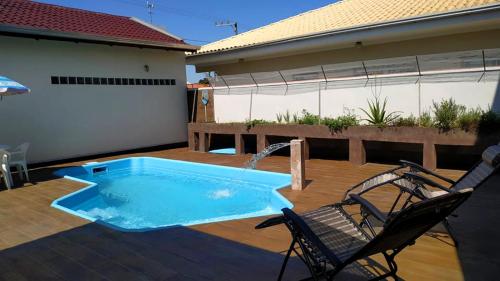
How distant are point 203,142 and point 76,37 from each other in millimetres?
4717

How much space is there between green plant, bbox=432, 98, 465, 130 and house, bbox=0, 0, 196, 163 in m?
8.76

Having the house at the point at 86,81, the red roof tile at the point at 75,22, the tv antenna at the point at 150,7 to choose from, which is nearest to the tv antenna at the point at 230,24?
the tv antenna at the point at 150,7

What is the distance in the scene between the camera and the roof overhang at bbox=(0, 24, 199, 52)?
9258 mm

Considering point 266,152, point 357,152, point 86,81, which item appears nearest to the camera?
point 357,152

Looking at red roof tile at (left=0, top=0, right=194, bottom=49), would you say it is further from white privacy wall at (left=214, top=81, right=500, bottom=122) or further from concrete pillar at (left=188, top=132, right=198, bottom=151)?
white privacy wall at (left=214, top=81, right=500, bottom=122)

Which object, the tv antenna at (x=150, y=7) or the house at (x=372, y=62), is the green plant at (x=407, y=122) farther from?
the tv antenna at (x=150, y=7)

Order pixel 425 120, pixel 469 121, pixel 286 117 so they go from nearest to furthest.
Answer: pixel 469 121 → pixel 425 120 → pixel 286 117

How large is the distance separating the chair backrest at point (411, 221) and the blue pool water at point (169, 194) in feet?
8.62

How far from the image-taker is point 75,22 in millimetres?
11734

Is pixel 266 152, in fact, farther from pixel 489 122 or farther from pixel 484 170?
pixel 484 170

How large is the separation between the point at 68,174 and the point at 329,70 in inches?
290

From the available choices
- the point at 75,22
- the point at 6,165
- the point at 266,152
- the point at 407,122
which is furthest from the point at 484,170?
the point at 75,22

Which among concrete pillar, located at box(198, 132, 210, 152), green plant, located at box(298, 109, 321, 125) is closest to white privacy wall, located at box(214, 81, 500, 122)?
green plant, located at box(298, 109, 321, 125)

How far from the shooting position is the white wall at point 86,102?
9.92 m
